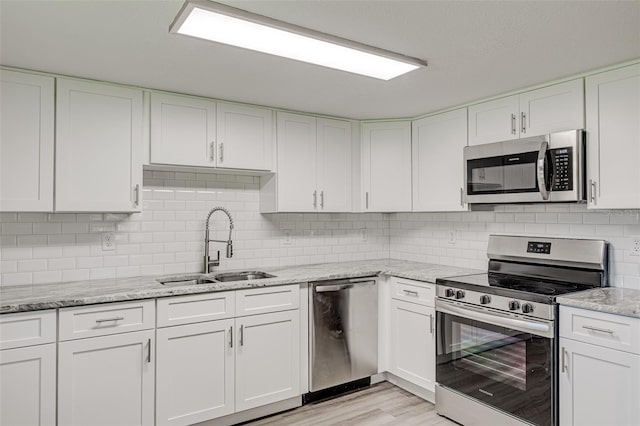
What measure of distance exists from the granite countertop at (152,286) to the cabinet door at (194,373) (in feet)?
0.81

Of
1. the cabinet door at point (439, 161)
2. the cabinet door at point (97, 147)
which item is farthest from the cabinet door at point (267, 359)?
the cabinet door at point (439, 161)

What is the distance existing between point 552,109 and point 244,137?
2.10m

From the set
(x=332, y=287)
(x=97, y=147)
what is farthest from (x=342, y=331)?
(x=97, y=147)

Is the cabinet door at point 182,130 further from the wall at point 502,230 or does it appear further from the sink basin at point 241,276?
the wall at point 502,230

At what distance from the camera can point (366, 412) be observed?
3.08m

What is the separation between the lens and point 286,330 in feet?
10.1

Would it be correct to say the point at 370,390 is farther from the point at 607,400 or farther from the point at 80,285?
the point at 80,285

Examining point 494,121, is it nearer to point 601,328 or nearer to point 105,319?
point 601,328

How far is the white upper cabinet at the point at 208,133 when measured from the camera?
296 centimetres

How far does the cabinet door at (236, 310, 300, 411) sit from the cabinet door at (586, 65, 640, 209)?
6.88 ft

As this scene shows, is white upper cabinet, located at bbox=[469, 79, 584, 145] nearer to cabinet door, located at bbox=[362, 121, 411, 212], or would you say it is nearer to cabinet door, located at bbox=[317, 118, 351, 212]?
cabinet door, located at bbox=[362, 121, 411, 212]

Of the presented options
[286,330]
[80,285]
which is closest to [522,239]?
[286,330]

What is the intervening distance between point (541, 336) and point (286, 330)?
5.27 feet

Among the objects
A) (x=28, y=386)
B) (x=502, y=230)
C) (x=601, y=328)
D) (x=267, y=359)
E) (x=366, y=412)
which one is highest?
(x=502, y=230)
